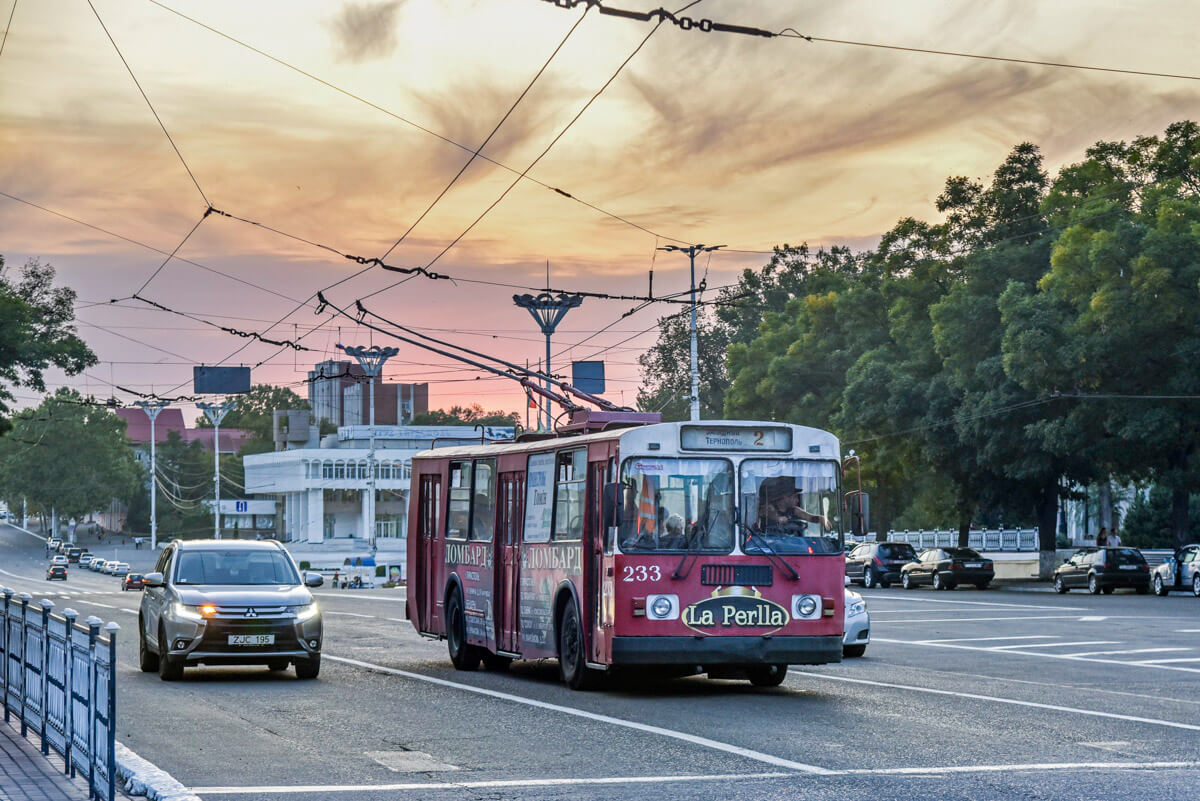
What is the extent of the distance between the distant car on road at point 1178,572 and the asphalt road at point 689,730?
21.2 metres

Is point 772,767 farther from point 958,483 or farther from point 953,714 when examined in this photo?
point 958,483

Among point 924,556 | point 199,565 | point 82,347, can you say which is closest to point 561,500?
point 199,565

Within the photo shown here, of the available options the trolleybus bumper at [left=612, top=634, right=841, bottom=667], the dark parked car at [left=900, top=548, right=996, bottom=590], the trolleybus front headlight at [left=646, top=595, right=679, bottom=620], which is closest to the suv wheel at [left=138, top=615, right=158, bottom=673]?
the trolleybus bumper at [left=612, top=634, right=841, bottom=667]

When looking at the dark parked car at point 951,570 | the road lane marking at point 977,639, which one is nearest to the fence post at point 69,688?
the road lane marking at point 977,639

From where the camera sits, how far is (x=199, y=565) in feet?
65.1

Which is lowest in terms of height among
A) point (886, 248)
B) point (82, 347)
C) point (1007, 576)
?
point (1007, 576)

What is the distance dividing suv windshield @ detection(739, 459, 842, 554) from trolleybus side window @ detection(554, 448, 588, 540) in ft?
6.07

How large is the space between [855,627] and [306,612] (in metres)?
8.15

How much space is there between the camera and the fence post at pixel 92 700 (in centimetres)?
924

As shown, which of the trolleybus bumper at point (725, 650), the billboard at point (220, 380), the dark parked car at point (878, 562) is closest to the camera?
the trolleybus bumper at point (725, 650)

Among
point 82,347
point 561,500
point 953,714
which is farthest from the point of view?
point 82,347

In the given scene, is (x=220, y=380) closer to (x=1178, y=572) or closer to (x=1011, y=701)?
(x=1178, y=572)

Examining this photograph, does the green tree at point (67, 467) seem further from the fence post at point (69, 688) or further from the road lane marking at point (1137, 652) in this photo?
the fence post at point (69, 688)

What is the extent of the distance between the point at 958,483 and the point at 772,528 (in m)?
44.7
